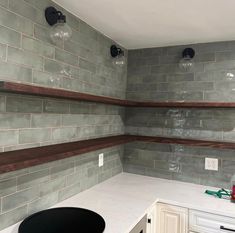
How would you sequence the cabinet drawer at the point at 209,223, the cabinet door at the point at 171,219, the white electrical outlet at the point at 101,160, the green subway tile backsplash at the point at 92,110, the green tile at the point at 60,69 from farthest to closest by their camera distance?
the white electrical outlet at the point at 101,160
the cabinet door at the point at 171,219
the cabinet drawer at the point at 209,223
the green tile at the point at 60,69
the green subway tile backsplash at the point at 92,110

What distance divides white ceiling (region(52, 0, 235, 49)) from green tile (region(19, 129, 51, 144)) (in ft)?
3.02

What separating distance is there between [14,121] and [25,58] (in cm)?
40

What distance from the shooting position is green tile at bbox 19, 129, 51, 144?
142 cm

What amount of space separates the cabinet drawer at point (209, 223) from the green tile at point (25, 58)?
1645mm

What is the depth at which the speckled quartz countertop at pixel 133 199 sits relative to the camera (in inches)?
62.0

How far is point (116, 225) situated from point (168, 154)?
1.23 meters

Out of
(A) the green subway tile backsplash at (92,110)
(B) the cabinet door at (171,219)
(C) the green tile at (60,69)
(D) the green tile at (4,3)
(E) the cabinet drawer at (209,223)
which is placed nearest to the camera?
(D) the green tile at (4,3)

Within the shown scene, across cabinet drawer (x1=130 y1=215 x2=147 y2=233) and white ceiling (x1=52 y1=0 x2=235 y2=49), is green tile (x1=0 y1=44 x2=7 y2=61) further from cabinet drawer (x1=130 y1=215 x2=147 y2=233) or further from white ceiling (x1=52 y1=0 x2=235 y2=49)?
cabinet drawer (x1=130 y1=215 x2=147 y2=233)

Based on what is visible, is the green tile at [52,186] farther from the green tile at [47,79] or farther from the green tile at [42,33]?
the green tile at [42,33]

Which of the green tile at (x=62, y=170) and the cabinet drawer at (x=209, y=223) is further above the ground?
the green tile at (x=62, y=170)

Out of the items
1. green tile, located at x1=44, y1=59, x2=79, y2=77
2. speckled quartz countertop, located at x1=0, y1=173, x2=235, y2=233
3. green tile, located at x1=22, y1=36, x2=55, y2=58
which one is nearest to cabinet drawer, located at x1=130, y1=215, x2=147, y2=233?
speckled quartz countertop, located at x1=0, y1=173, x2=235, y2=233

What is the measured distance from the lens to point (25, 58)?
1419 mm

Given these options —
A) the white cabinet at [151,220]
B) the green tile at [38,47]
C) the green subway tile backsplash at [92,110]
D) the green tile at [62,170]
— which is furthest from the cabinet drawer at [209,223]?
the green tile at [38,47]

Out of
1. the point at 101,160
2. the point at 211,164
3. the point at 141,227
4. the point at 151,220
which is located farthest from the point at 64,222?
the point at 211,164
